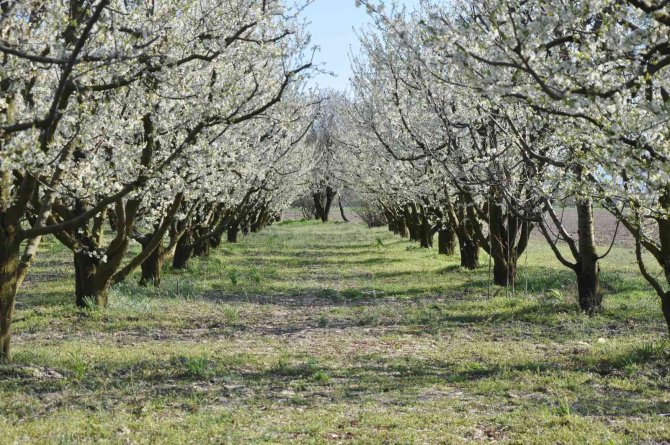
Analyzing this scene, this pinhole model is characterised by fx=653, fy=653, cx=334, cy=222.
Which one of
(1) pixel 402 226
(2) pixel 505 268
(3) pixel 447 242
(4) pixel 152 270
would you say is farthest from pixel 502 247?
(1) pixel 402 226

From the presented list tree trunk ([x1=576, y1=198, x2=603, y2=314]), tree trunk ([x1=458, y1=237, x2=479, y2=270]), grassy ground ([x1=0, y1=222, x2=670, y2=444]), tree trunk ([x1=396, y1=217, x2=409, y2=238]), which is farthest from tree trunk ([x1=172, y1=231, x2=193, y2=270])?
tree trunk ([x1=396, y1=217, x2=409, y2=238])

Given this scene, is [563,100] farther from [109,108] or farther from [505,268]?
[505,268]

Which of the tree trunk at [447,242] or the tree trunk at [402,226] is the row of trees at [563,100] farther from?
the tree trunk at [402,226]

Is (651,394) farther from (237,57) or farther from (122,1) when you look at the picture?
(122,1)

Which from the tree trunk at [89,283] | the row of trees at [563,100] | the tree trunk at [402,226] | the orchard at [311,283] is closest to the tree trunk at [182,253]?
the orchard at [311,283]

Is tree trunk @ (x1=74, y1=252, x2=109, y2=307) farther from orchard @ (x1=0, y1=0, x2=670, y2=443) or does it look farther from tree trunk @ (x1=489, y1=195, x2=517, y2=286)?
tree trunk @ (x1=489, y1=195, x2=517, y2=286)

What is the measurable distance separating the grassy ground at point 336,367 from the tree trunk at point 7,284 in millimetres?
374

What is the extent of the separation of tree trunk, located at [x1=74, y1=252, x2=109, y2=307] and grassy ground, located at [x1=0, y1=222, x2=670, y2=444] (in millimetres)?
370

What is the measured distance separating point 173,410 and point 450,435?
273 centimetres

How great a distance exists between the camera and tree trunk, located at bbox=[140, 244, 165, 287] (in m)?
15.8

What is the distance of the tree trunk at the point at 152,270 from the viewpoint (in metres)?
15.8

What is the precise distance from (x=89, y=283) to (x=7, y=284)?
451cm

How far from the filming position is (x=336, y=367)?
8.70 metres

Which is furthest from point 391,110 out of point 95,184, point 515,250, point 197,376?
point 197,376
